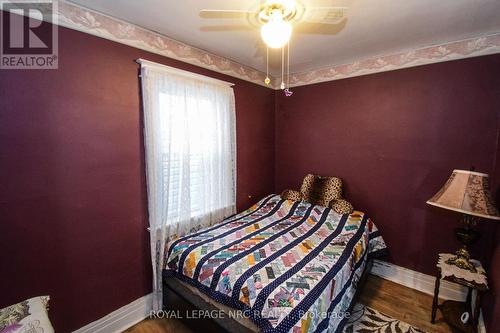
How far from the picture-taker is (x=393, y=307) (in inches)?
85.6

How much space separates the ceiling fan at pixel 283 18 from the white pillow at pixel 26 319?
1.86m

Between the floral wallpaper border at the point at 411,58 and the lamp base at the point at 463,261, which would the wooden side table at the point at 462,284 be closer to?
the lamp base at the point at 463,261

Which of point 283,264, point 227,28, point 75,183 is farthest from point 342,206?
point 75,183

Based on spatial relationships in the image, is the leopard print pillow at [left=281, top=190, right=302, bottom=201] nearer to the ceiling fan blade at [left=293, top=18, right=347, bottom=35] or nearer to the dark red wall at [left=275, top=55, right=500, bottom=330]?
the dark red wall at [left=275, top=55, right=500, bottom=330]

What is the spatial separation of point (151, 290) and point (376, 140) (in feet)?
9.52

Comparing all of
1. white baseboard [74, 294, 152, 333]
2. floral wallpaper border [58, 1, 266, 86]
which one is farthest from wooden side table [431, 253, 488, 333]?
floral wallpaper border [58, 1, 266, 86]

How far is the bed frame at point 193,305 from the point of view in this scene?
4.89 ft

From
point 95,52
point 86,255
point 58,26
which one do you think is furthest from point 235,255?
point 58,26

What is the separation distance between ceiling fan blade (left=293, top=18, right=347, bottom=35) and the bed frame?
2235 millimetres

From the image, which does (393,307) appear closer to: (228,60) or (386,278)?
(386,278)

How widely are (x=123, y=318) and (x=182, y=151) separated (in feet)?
5.05

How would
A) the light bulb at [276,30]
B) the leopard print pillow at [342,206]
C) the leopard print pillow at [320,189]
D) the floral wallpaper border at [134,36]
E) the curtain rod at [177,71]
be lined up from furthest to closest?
the leopard print pillow at [320,189]
the leopard print pillow at [342,206]
the curtain rod at [177,71]
the floral wallpaper border at [134,36]
the light bulb at [276,30]

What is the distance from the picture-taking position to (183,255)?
1867mm

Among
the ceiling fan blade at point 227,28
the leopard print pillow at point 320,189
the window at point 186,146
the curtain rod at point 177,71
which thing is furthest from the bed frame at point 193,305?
the ceiling fan blade at point 227,28
